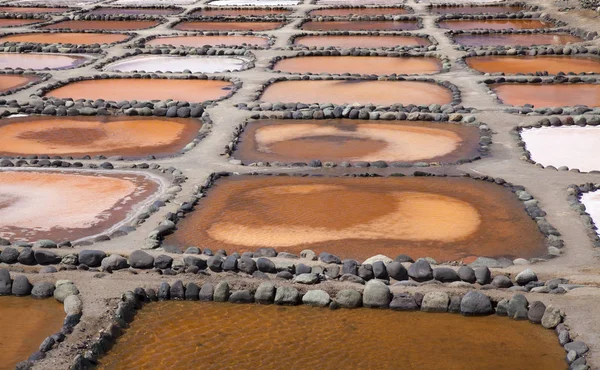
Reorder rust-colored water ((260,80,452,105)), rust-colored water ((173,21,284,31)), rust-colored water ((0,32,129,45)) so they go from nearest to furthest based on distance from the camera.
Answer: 1. rust-colored water ((260,80,452,105))
2. rust-colored water ((0,32,129,45))
3. rust-colored water ((173,21,284,31))

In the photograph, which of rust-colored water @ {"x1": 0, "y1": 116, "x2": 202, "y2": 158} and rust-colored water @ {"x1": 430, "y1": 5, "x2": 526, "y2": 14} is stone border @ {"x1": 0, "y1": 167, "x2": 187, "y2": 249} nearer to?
rust-colored water @ {"x1": 0, "y1": 116, "x2": 202, "y2": 158}

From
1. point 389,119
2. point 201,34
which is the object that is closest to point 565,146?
point 389,119

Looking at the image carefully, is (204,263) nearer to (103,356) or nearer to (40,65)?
(103,356)

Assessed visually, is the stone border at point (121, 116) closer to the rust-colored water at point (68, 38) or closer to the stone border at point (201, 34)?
the stone border at point (201, 34)

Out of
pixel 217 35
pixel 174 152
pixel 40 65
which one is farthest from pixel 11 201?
pixel 217 35

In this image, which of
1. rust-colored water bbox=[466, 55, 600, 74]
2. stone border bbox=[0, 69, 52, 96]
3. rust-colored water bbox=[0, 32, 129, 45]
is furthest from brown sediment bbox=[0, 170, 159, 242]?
rust-colored water bbox=[0, 32, 129, 45]

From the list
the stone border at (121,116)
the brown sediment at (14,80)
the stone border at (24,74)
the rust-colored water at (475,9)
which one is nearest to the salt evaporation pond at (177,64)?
the stone border at (24,74)
